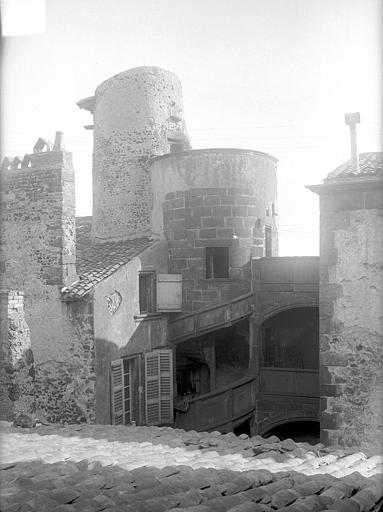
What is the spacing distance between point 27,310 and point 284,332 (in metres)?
7.91

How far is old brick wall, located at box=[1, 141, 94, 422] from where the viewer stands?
1265cm

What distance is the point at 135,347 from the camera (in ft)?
45.8

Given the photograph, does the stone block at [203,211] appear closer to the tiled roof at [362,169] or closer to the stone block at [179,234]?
the stone block at [179,234]

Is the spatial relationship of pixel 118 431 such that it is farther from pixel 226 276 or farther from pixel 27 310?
pixel 226 276

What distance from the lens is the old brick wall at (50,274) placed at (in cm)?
1265

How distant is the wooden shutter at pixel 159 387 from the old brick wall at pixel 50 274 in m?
2.18

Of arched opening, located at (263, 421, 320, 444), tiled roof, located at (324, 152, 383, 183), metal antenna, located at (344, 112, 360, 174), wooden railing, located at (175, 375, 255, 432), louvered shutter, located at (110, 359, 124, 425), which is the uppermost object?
metal antenna, located at (344, 112, 360, 174)

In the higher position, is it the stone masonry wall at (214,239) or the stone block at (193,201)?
the stone block at (193,201)

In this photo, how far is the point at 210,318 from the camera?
14.7 meters

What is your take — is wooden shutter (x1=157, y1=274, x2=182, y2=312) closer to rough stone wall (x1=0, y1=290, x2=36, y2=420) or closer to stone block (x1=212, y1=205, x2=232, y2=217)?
stone block (x1=212, y1=205, x2=232, y2=217)

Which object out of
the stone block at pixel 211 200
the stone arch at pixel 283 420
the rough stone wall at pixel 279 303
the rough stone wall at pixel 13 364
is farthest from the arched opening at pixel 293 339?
the rough stone wall at pixel 13 364

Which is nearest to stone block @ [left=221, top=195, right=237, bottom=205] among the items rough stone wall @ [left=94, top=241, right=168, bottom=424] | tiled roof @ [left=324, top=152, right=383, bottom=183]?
rough stone wall @ [left=94, top=241, right=168, bottom=424]

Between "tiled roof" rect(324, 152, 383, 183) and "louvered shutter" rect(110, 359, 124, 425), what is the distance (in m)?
6.29

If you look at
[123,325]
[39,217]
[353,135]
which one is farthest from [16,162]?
[353,135]
